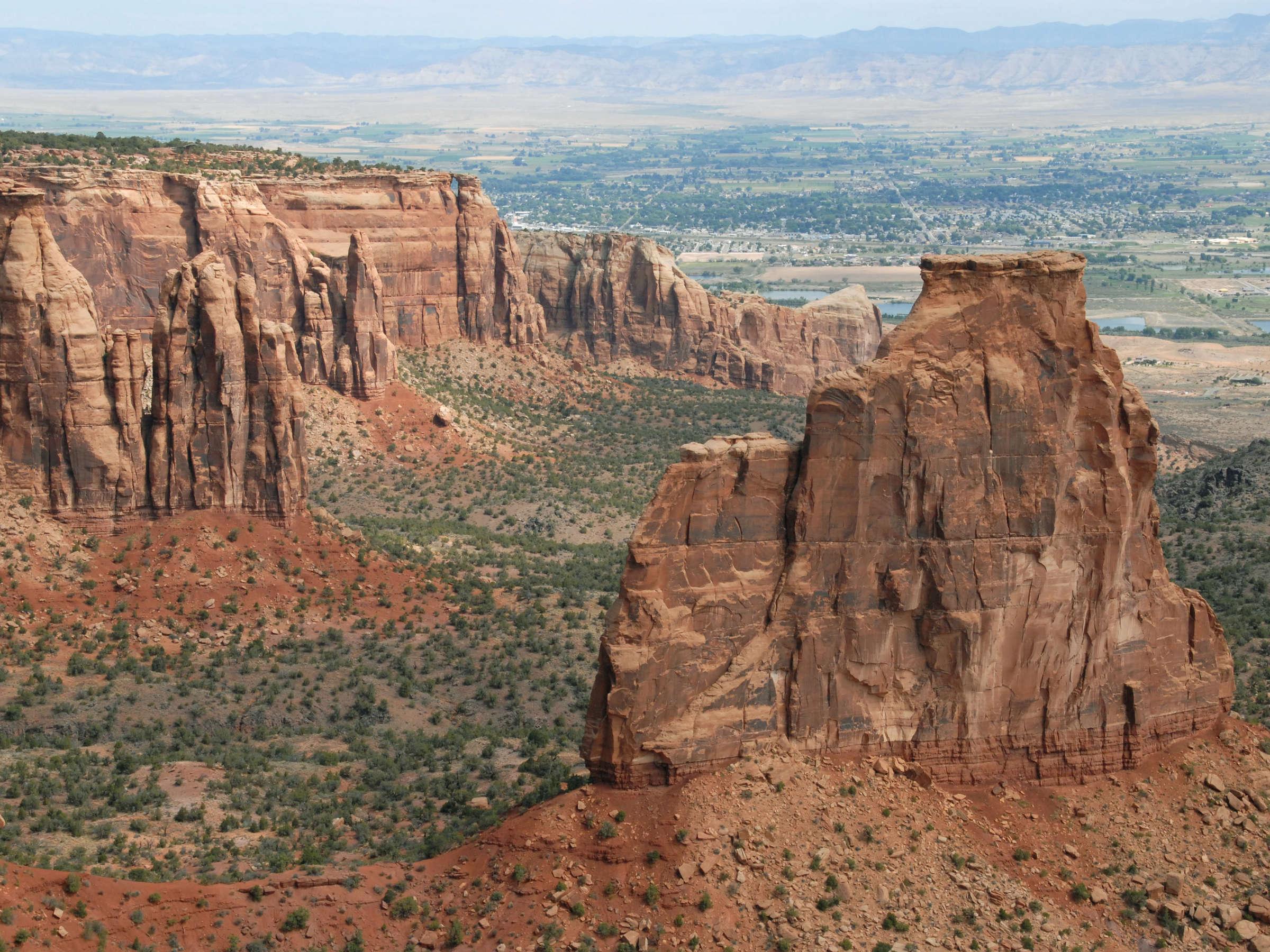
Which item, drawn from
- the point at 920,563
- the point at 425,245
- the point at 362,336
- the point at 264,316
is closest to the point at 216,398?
the point at 264,316

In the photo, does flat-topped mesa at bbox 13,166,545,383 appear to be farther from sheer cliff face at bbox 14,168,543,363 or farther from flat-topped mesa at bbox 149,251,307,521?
flat-topped mesa at bbox 149,251,307,521

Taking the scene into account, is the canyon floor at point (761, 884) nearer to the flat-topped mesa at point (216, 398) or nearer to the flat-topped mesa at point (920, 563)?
the flat-topped mesa at point (920, 563)

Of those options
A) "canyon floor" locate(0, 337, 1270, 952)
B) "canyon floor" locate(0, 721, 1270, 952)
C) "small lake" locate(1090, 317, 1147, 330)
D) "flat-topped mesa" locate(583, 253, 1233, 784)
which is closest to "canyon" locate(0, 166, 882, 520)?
"canyon floor" locate(0, 337, 1270, 952)

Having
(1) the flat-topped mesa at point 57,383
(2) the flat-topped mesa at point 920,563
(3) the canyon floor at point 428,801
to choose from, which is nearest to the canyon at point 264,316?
(1) the flat-topped mesa at point 57,383

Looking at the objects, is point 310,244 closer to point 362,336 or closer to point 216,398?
point 362,336

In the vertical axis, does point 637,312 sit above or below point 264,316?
below
